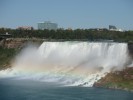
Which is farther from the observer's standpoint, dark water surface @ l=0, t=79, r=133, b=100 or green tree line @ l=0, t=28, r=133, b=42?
green tree line @ l=0, t=28, r=133, b=42

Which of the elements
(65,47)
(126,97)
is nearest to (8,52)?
(65,47)

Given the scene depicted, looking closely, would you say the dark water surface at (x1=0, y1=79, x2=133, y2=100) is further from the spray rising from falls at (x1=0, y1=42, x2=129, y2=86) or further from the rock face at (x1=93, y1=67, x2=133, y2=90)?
the spray rising from falls at (x1=0, y1=42, x2=129, y2=86)

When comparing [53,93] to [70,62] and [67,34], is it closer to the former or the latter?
[70,62]

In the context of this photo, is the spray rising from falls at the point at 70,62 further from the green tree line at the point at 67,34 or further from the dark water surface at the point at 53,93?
the green tree line at the point at 67,34

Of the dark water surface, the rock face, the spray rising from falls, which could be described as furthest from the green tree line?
the dark water surface

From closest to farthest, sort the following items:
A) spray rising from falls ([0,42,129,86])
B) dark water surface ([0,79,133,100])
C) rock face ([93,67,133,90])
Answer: dark water surface ([0,79,133,100]) → rock face ([93,67,133,90]) → spray rising from falls ([0,42,129,86])
